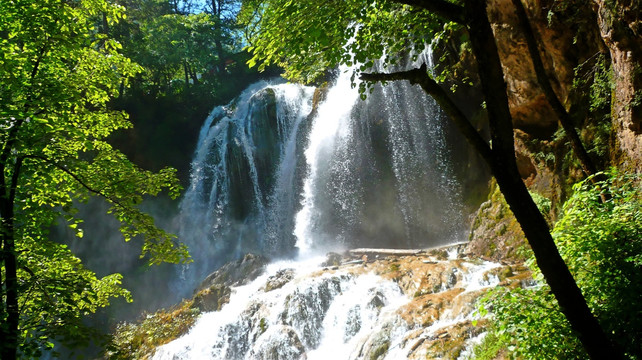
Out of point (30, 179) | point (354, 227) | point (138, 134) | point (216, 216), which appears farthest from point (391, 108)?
point (138, 134)

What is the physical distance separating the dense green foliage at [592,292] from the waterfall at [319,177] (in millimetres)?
12463

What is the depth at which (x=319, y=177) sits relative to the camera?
66.5 feet

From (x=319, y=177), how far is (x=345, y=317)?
1121cm

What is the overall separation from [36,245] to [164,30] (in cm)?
2424

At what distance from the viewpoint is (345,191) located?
19.7 m

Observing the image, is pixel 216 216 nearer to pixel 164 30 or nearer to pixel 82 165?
pixel 164 30

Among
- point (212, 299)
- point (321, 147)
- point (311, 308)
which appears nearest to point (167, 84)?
point (321, 147)

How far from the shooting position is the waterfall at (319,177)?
56.4 ft

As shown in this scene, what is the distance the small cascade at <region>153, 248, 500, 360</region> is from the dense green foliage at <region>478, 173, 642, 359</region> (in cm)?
318

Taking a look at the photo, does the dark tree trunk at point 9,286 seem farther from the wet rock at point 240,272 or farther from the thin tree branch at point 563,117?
the wet rock at point 240,272

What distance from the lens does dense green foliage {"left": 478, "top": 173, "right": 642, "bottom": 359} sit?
10.6 ft

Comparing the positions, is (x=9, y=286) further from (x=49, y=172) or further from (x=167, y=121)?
(x=167, y=121)

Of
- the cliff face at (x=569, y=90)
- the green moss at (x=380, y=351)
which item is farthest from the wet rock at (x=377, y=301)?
the cliff face at (x=569, y=90)

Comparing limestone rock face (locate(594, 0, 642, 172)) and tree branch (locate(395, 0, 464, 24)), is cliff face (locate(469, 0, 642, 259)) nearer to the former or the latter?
limestone rock face (locate(594, 0, 642, 172))
